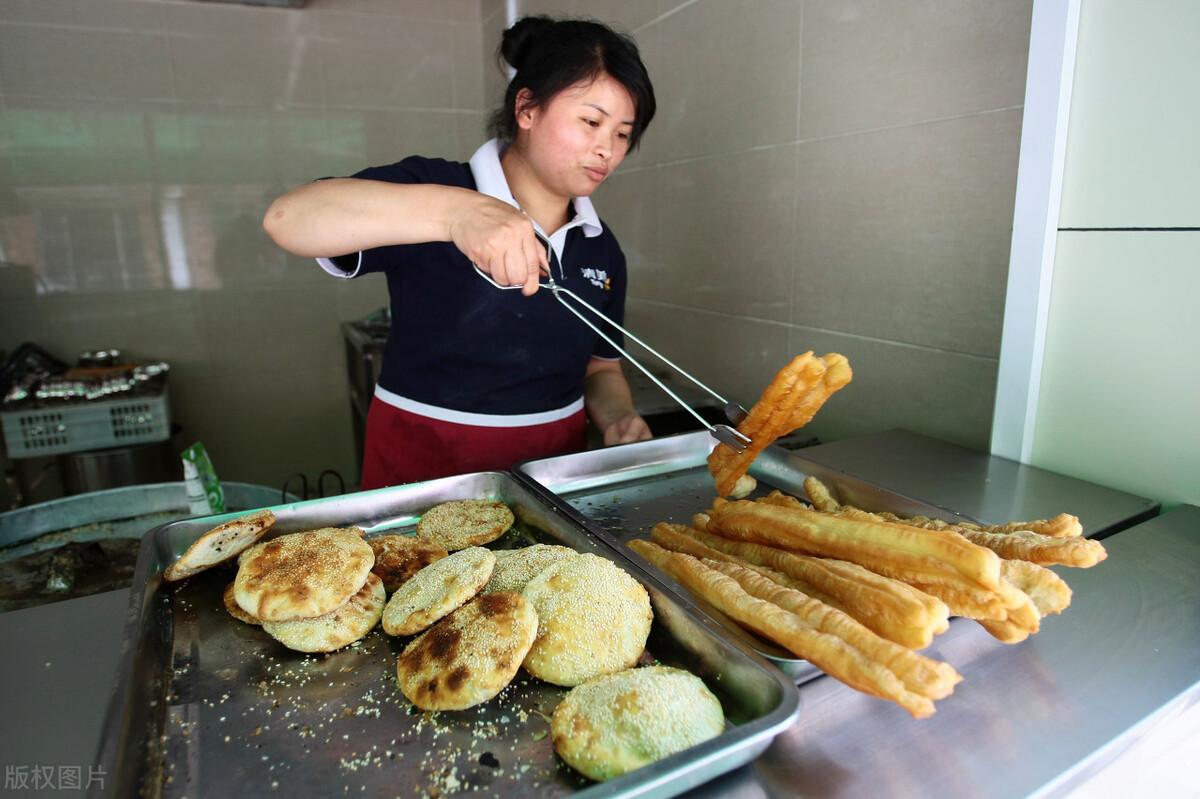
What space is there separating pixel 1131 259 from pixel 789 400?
0.67m

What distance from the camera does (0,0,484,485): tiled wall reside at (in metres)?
3.17

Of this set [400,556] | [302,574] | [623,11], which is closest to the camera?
[302,574]

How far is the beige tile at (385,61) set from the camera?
11.7ft

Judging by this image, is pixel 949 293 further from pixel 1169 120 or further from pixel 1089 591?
pixel 1089 591

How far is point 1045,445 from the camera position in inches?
54.4

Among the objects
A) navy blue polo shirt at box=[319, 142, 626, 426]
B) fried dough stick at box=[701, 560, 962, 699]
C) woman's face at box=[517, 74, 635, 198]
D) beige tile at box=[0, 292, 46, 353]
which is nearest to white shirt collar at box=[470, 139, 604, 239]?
navy blue polo shirt at box=[319, 142, 626, 426]

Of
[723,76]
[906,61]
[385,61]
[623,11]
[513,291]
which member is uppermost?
[385,61]

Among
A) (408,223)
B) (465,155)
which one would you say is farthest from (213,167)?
(408,223)

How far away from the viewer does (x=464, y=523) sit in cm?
104

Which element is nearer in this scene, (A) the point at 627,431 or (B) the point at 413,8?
(A) the point at 627,431

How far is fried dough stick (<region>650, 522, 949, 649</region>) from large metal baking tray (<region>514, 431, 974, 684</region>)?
19 centimetres

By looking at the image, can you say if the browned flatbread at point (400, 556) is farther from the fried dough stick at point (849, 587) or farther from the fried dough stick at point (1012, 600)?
the fried dough stick at point (1012, 600)

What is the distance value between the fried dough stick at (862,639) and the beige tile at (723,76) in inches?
55.8

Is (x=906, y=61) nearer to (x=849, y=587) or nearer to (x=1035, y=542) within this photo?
(x=1035, y=542)
